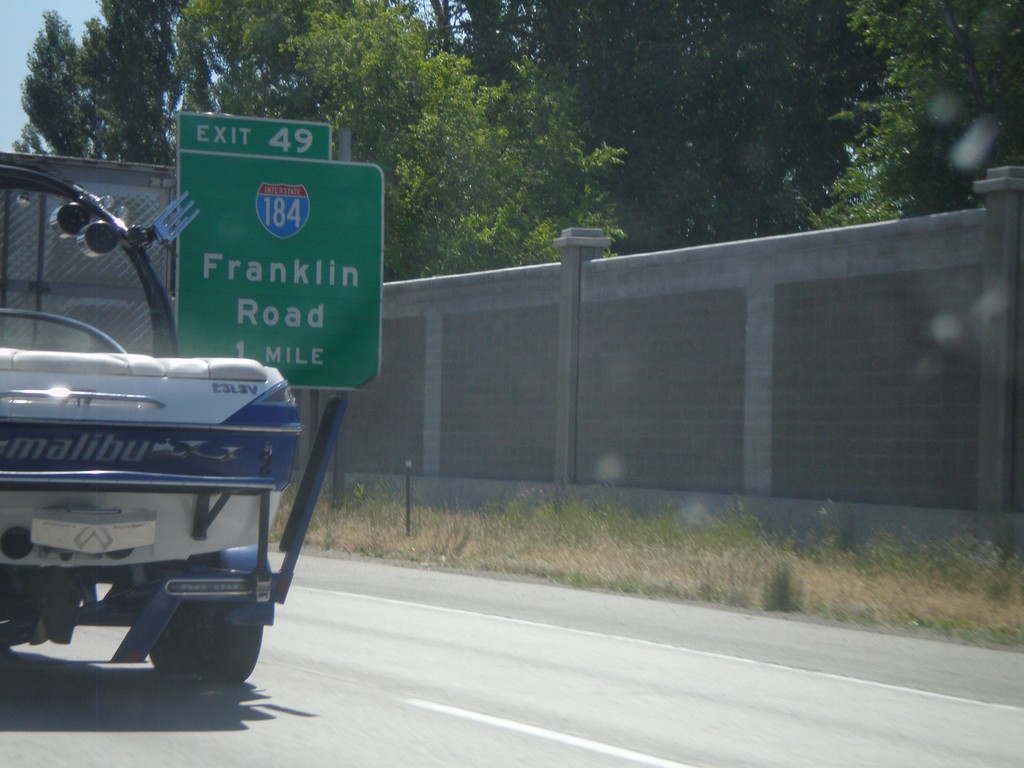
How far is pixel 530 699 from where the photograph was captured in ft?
28.6

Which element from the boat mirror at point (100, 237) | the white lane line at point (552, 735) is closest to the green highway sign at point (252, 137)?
the boat mirror at point (100, 237)

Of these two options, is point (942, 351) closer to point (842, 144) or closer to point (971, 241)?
point (971, 241)

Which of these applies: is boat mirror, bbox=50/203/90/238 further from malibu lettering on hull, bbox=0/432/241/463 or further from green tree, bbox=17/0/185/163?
green tree, bbox=17/0/185/163

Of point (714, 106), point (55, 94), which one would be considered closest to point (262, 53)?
point (714, 106)

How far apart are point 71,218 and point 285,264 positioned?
12.4 meters

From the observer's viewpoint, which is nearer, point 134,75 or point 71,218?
point 71,218

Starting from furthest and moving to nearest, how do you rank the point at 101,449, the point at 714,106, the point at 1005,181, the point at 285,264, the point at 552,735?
the point at 714,106
the point at 285,264
the point at 1005,181
the point at 552,735
the point at 101,449

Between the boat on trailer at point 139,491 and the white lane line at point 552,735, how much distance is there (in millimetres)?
1107

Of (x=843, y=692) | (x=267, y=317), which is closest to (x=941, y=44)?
(x=267, y=317)

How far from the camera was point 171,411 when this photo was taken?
25.1 ft

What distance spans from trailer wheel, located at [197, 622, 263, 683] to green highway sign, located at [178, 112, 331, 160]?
43.9ft

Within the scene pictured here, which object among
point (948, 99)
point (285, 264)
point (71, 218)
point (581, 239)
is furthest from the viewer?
point (948, 99)

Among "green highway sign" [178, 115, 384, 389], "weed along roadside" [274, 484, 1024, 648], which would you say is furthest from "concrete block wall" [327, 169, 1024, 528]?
"green highway sign" [178, 115, 384, 389]

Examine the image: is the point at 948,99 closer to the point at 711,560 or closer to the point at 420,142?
the point at 420,142
